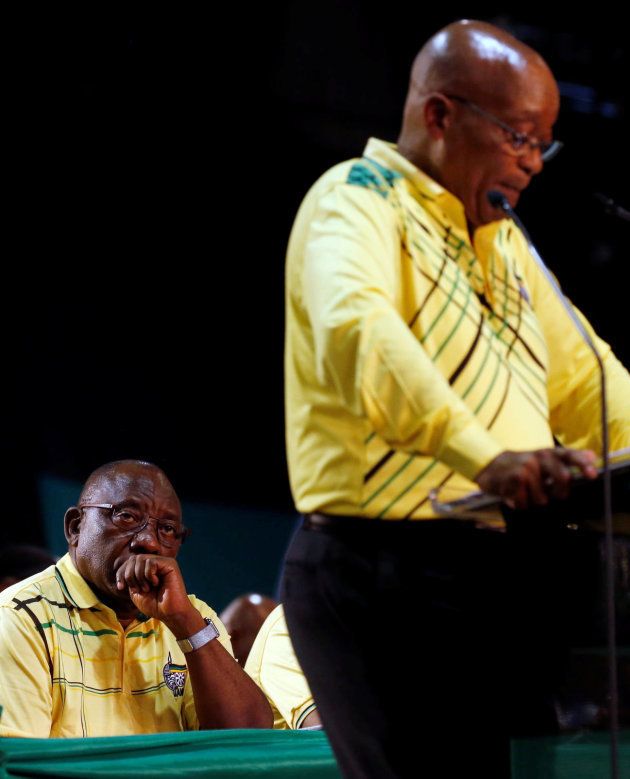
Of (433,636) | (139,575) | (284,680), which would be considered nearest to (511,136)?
(433,636)

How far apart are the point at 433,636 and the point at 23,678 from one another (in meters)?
1.39

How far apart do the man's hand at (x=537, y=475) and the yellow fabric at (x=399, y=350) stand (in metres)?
0.03

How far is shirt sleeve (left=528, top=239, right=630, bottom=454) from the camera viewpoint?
6.07ft

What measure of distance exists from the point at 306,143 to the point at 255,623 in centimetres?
238

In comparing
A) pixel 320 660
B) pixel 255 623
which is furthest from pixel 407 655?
pixel 255 623

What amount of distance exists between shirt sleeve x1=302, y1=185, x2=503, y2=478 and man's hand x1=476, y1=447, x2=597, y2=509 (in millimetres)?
32

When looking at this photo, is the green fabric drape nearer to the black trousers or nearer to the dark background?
the black trousers

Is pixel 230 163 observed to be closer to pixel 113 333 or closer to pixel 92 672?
pixel 113 333

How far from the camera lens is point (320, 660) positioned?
151 centimetres

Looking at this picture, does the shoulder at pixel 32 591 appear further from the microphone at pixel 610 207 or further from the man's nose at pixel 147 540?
the microphone at pixel 610 207

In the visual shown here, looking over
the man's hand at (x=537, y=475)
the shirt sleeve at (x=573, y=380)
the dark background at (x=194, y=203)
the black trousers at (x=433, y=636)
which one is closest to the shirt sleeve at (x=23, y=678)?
the black trousers at (x=433, y=636)

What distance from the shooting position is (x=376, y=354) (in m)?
1.41

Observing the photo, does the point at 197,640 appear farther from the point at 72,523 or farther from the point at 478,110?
the point at 478,110

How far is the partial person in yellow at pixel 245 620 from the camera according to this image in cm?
425
